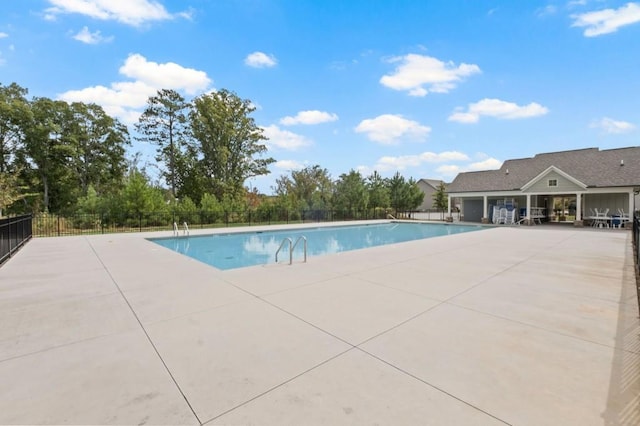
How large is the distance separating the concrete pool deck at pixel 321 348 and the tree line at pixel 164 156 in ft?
58.5

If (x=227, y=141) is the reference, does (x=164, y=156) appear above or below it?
below

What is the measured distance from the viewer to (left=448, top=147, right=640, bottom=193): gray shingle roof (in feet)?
56.7

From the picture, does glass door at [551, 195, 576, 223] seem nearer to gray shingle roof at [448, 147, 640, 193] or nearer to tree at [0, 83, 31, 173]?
gray shingle roof at [448, 147, 640, 193]

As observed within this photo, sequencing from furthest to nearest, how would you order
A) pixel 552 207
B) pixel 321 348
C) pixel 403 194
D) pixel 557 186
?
pixel 403 194 < pixel 552 207 < pixel 557 186 < pixel 321 348

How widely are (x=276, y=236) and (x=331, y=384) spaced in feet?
43.8

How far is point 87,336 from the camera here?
10.8ft

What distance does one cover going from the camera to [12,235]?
8.48 meters

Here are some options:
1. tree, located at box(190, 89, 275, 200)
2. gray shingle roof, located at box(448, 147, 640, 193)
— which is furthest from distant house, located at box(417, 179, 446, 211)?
tree, located at box(190, 89, 275, 200)

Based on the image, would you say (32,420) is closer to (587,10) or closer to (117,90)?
(587,10)

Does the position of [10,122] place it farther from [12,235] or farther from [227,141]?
[12,235]

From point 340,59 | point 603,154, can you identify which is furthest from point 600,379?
point 603,154

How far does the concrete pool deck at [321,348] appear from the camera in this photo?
207 centimetres

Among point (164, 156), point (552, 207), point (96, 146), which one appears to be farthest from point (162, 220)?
point (552, 207)

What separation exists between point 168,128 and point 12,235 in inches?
803
